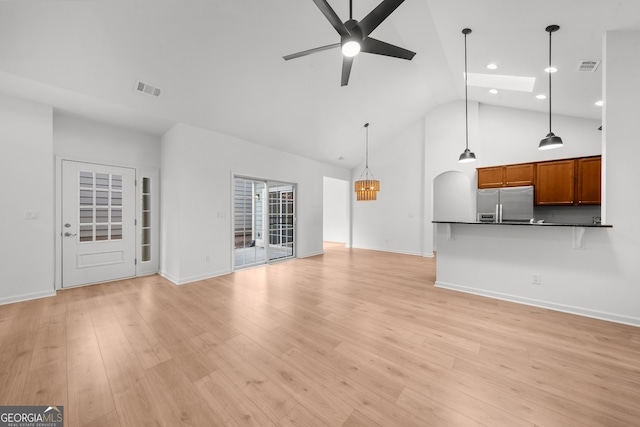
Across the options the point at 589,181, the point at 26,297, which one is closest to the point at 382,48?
the point at 589,181

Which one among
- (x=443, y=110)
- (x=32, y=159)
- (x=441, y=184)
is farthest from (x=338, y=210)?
(x=32, y=159)

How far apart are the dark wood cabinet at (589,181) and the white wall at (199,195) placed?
6767 mm

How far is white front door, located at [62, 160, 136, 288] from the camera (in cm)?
411

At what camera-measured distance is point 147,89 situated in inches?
139

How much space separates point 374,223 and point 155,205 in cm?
622

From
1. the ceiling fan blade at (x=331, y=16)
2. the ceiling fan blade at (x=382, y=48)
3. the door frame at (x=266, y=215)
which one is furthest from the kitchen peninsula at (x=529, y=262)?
the door frame at (x=266, y=215)

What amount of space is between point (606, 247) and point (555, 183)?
3.10 meters

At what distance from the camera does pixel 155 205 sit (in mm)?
5078

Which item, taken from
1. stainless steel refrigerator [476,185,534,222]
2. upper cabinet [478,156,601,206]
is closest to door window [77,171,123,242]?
stainless steel refrigerator [476,185,534,222]

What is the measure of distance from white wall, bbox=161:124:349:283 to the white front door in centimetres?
61

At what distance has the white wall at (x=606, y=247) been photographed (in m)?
2.82

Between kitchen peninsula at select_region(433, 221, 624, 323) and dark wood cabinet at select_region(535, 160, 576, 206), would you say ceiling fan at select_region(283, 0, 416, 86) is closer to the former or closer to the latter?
kitchen peninsula at select_region(433, 221, 624, 323)

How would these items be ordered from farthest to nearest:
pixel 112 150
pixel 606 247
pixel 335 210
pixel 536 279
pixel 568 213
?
pixel 335 210 → pixel 568 213 → pixel 112 150 → pixel 536 279 → pixel 606 247

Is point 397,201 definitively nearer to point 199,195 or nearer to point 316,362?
point 199,195
